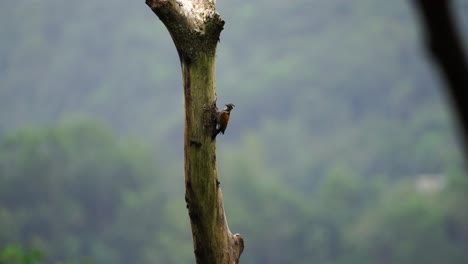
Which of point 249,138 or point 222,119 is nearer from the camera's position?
point 222,119

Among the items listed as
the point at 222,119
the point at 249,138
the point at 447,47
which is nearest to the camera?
the point at 447,47

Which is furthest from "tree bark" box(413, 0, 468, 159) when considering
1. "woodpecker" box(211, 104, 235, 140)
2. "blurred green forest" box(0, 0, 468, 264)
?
"blurred green forest" box(0, 0, 468, 264)

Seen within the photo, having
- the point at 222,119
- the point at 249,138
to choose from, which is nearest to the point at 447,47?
the point at 222,119

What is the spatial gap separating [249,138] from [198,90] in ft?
217

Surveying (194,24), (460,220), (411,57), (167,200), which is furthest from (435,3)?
(411,57)

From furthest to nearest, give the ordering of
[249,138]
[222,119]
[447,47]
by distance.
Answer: [249,138] → [222,119] → [447,47]

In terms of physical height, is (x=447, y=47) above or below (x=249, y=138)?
below

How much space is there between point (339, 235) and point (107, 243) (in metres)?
13.2

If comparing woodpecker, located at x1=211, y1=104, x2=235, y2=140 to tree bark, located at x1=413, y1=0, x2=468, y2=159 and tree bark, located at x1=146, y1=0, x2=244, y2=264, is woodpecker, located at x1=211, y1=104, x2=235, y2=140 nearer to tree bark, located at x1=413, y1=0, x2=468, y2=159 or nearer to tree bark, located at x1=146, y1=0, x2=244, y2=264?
tree bark, located at x1=146, y1=0, x2=244, y2=264

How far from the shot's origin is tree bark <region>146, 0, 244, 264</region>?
4.04 m

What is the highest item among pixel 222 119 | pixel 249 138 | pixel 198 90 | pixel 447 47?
pixel 249 138

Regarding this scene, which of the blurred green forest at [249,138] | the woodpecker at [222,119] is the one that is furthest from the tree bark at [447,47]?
the blurred green forest at [249,138]

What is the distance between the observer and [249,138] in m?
70.2

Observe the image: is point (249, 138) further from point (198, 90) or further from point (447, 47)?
point (447, 47)
